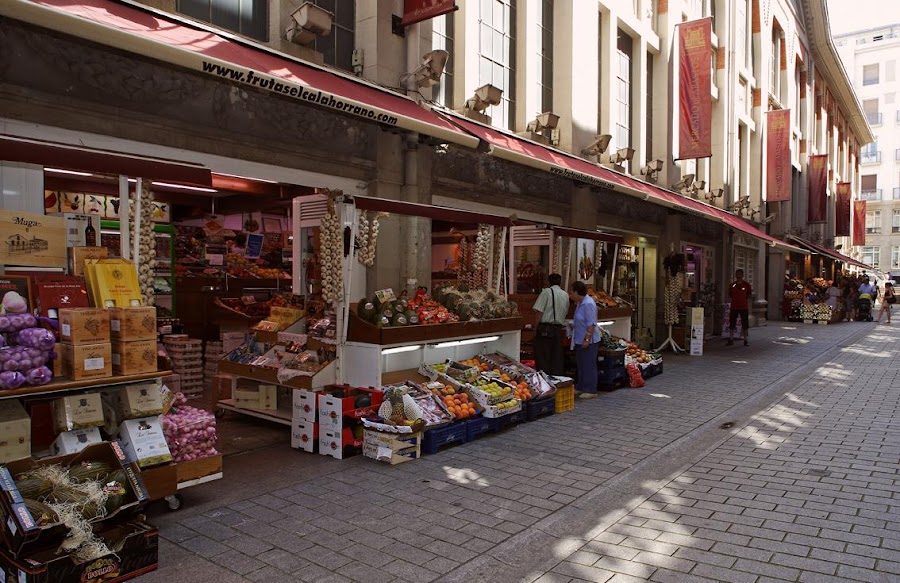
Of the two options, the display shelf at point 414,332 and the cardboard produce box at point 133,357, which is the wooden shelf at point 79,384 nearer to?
the cardboard produce box at point 133,357

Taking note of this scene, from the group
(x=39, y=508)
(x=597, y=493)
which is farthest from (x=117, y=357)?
(x=597, y=493)

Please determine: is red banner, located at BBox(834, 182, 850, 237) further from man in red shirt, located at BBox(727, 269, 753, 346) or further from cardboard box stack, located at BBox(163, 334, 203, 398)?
cardboard box stack, located at BBox(163, 334, 203, 398)

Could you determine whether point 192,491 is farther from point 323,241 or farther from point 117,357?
point 323,241

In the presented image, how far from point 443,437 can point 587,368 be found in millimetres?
4003

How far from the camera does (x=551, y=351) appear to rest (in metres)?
10.2

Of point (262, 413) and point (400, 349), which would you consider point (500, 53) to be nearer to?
point (400, 349)

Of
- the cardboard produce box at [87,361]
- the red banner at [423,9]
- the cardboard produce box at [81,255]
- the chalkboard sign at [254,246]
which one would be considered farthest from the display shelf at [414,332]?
the chalkboard sign at [254,246]

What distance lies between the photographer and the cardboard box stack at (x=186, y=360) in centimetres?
980

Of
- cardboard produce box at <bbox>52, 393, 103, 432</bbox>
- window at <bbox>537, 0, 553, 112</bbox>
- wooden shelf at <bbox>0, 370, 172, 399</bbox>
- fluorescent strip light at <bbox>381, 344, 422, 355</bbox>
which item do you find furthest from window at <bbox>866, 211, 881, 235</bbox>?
cardboard produce box at <bbox>52, 393, 103, 432</bbox>

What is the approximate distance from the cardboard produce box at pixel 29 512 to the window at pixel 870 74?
76.2 metres

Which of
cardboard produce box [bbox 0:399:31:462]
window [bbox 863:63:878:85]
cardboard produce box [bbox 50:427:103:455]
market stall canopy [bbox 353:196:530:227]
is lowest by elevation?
cardboard produce box [bbox 50:427:103:455]

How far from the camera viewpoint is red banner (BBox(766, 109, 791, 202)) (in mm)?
26016

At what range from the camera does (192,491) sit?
5.49 m

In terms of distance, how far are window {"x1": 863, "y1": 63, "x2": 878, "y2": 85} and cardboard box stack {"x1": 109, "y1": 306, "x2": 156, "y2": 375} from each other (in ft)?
248
